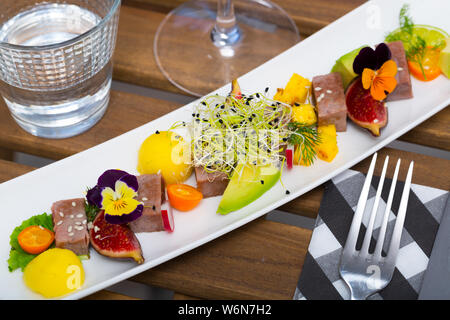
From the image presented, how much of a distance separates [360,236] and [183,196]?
2.26 feet

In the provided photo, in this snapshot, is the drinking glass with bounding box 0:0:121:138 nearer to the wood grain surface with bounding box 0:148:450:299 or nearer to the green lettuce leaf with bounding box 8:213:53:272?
the green lettuce leaf with bounding box 8:213:53:272

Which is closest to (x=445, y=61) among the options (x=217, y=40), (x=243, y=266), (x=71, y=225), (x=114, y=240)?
(x=217, y=40)

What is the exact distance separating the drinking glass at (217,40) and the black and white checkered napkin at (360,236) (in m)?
0.87

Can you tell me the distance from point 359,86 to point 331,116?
0.83 feet

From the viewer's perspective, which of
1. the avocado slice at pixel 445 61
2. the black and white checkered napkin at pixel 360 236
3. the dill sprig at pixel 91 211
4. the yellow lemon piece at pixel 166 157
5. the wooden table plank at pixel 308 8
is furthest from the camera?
the wooden table plank at pixel 308 8

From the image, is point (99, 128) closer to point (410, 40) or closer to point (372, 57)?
point (372, 57)

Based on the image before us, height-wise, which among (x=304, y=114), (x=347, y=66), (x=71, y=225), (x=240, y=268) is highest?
(x=347, y=66)

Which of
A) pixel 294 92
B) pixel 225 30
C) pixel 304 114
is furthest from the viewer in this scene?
pixel 225 30

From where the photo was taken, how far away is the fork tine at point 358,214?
7.22 feet

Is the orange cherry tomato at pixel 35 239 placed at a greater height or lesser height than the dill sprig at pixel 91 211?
lesser

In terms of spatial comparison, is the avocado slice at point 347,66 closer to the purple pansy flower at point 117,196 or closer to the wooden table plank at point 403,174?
the wooden table plank at point 403,174

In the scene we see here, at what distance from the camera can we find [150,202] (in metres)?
2.22

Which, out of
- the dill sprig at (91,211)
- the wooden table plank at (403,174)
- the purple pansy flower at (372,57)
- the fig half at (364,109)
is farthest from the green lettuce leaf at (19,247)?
the purple pansy flower at (372,57)

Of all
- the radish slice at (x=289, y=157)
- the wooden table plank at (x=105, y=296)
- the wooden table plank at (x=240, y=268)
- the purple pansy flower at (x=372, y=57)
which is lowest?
the wooden table plank at (x=105, y=296)
